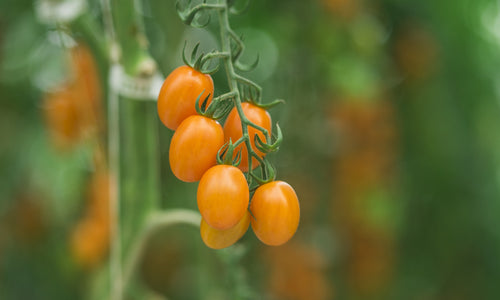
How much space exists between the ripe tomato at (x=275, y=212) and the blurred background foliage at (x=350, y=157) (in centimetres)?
101

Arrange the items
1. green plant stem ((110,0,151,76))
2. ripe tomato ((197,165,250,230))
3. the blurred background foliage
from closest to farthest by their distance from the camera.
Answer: ripe tomato ((197,165,250,230)), green plant stem ((110,0,151,76)), the blurred background foliage

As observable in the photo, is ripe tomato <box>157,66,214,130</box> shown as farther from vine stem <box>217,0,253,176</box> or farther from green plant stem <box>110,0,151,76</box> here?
green plant stem <box>110,0,151,76</box>

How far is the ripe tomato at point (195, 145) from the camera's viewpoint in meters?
0.41

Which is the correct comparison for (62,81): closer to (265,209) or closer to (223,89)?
(223,89)

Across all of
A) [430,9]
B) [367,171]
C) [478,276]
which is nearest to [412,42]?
[430,9]

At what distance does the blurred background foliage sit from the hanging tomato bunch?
0.96 m

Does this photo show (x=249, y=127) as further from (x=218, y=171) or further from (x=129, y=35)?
(x=129, y=35)

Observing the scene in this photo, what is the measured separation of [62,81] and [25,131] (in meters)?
0.44

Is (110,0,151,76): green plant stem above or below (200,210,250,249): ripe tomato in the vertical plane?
above

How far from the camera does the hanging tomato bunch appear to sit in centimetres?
39

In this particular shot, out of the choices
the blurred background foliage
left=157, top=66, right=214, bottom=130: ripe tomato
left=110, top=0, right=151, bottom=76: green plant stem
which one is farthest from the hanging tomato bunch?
the blurred background foliage

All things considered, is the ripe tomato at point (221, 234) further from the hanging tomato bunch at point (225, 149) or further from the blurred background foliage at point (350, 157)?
the blurred background foliage at point (350, 157)

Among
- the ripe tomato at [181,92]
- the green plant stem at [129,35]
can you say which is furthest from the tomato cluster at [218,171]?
the green plant stem at [129,35]

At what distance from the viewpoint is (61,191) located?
114 cm
